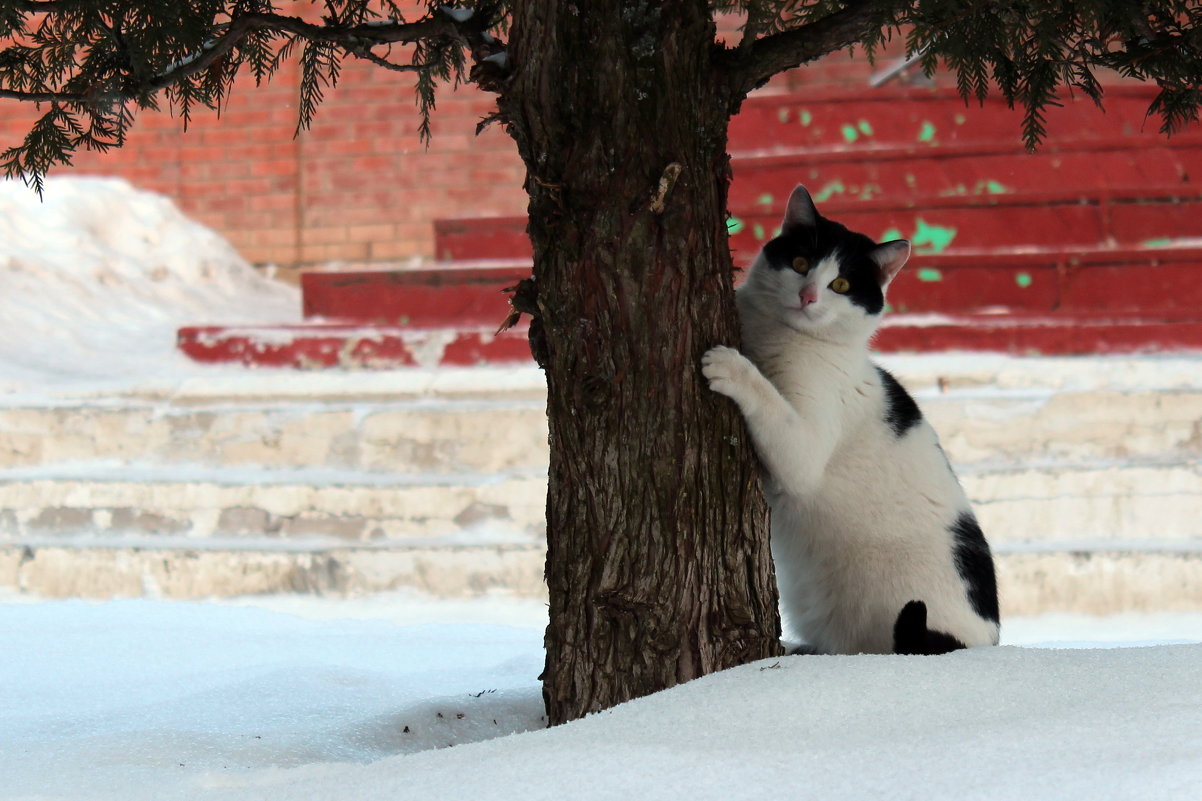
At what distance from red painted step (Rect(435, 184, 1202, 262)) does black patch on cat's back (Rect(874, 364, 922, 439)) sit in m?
2.68

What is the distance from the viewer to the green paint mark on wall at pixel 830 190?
5.42m

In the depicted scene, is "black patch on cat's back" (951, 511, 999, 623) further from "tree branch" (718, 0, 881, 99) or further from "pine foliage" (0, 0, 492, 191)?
"pine foliage" (0, 0, 492, 191)

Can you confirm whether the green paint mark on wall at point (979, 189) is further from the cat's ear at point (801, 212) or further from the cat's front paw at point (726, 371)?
the cat's front paw at point (726, 371)

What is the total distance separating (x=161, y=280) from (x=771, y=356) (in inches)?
255

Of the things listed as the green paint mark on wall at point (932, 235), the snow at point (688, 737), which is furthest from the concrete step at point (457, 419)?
the snow at point (688, 737)

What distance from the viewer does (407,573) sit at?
4.52m

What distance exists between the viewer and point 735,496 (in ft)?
6.85

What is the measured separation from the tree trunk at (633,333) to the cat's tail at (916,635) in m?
0.32

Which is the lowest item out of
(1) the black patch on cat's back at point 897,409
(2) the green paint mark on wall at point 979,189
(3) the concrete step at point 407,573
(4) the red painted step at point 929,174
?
(3) the concrete step at point 407,573

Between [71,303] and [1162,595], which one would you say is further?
[71,303]

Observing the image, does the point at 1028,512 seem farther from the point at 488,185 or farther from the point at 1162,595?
the point at 488,185

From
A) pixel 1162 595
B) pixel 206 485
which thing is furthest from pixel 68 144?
pixel 1162 595

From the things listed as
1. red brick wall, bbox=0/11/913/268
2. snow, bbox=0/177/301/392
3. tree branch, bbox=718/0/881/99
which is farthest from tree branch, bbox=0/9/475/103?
red brick wall, bbox=0/11/913/268

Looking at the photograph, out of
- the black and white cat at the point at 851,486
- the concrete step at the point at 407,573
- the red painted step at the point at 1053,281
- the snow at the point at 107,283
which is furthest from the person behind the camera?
the snow at the point at 107,283
